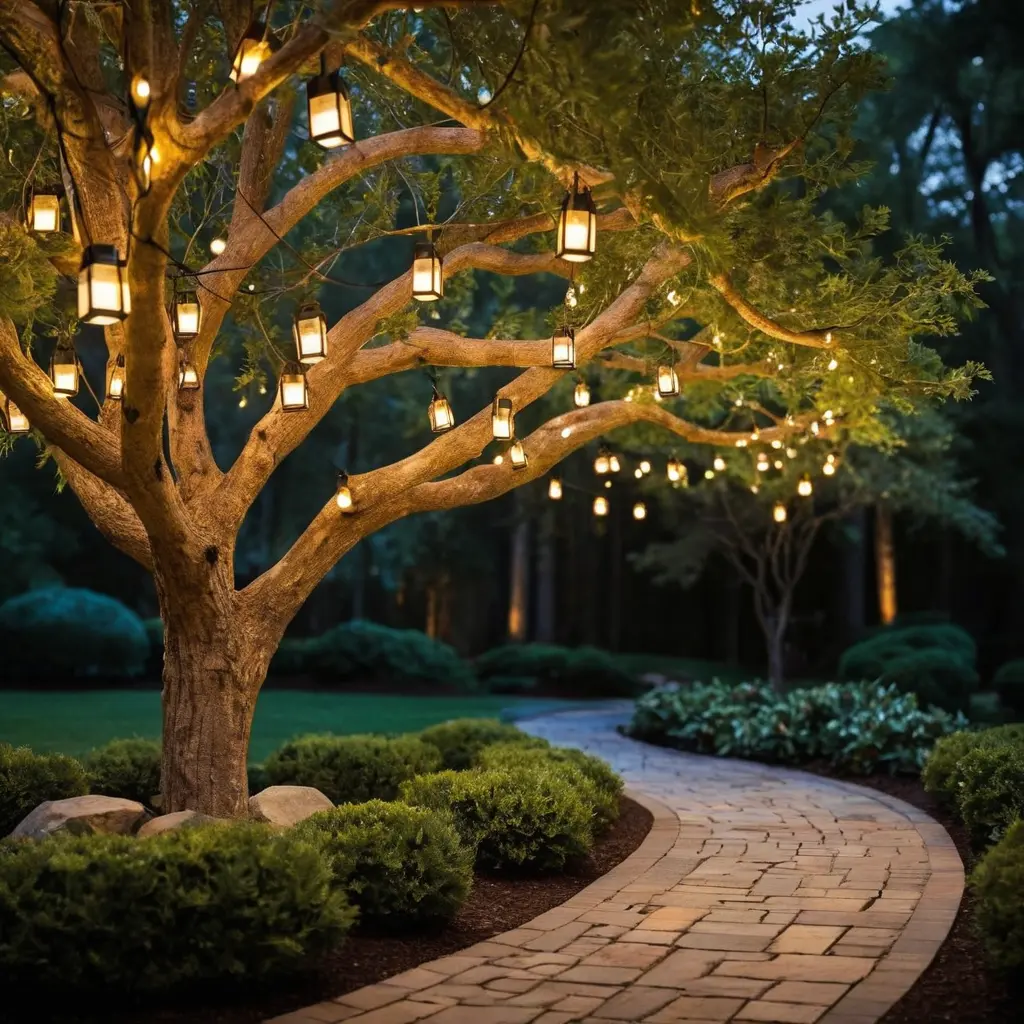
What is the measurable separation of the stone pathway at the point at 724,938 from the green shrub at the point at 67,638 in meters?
12.6

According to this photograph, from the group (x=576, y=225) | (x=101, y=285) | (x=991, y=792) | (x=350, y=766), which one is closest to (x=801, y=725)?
(x=991, y=792)

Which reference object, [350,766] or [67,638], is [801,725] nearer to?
[350,766]

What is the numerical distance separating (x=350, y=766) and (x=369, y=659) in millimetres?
13034

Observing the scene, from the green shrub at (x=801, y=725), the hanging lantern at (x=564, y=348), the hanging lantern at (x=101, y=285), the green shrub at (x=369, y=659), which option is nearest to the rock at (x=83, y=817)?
the hanging lantern at (x=101, y=285)

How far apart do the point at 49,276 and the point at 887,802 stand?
292 inches

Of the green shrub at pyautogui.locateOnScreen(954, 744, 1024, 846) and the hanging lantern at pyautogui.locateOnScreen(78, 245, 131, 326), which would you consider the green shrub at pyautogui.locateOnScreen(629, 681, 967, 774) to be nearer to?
the green shrub at pyautogui.locateOnScreen(954, 744, 1024, 846)

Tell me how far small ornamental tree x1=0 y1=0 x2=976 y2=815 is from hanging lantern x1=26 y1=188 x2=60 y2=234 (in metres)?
0.02

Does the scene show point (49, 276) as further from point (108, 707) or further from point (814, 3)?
point (108, 707)

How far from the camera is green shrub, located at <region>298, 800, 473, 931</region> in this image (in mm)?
5188

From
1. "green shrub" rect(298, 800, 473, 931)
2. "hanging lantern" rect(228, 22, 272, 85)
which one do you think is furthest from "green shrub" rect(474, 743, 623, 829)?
"hanging lantern" rect(228, 22, 272, 85)

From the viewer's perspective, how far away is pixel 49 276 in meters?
6.00

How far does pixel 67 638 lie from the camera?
18422 millimetres

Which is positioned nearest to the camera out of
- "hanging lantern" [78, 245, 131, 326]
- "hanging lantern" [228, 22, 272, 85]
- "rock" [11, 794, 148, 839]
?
"hanging lantern" [78, 245, 131, 326]

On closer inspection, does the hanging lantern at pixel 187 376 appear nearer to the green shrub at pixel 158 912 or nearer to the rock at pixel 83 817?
the rock at pixel 83 817
